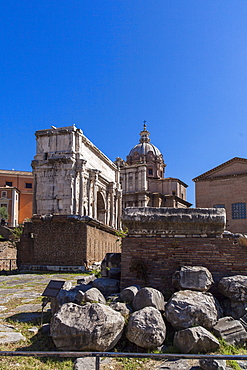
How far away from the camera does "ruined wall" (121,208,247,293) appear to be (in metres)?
5.88

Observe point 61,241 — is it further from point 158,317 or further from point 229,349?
point 229,349

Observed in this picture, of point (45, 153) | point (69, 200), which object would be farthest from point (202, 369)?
point (45, 153)

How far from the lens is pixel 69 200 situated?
30.0 metres

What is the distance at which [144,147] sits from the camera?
186ft

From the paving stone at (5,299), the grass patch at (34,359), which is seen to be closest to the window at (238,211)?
the paving stone at (5,299)

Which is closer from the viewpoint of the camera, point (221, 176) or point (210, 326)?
point (210, 326)

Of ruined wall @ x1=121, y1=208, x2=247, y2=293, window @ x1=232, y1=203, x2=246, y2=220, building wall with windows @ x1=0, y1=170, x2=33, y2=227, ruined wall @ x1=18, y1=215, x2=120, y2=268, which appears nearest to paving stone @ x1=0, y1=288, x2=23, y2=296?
ruined wall @ x1=121, y1=208, x2=247, y2=293

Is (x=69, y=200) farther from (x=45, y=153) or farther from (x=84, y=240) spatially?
(x=84, y=240)

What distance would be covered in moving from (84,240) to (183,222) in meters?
8.90

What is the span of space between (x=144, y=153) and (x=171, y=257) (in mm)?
50022

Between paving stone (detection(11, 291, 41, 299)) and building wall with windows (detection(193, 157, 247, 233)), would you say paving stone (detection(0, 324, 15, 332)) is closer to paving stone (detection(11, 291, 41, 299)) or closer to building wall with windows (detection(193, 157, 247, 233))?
paving stone (detection(11, 291, 41, 299))

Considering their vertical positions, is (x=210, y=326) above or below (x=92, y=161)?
below

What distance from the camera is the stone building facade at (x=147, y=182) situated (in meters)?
48.8

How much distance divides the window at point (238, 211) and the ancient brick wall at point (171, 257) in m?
29.7
